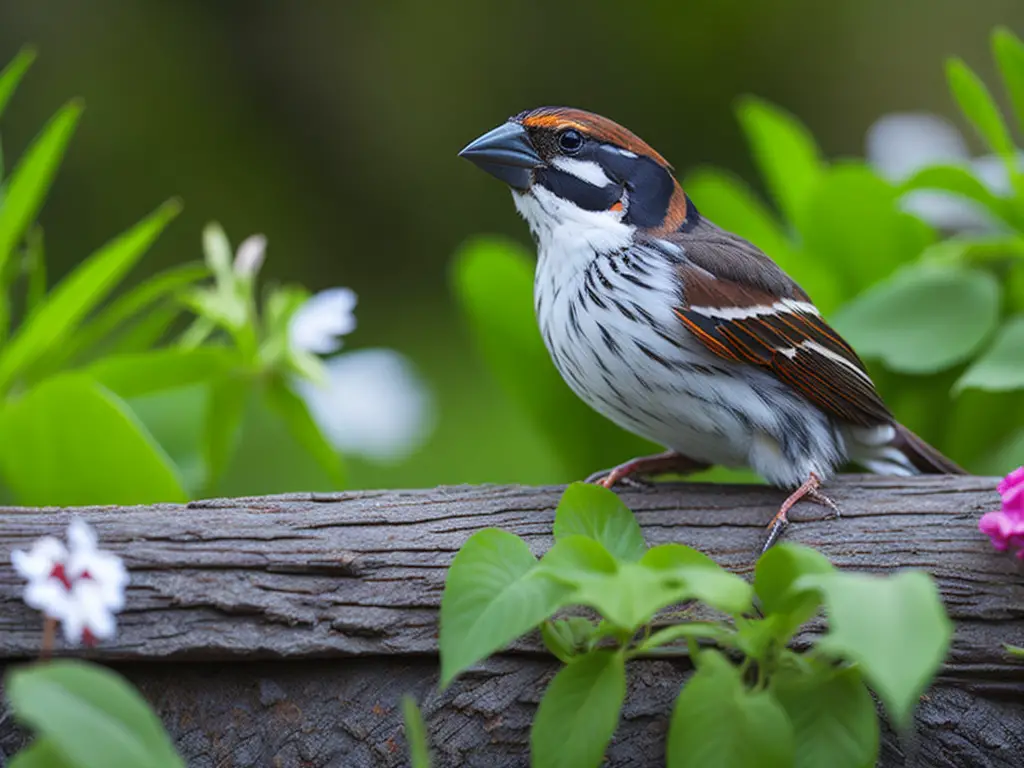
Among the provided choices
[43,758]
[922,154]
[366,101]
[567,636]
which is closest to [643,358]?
[567,636]

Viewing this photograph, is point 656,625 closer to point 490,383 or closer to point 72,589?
point 72,589

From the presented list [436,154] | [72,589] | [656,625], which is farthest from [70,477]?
[436,154]

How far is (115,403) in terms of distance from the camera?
212 cm

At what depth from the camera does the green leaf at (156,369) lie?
2391 millimetres

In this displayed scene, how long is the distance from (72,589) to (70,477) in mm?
937

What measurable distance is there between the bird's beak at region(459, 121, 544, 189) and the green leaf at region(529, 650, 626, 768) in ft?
3.23

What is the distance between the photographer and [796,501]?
207 cm

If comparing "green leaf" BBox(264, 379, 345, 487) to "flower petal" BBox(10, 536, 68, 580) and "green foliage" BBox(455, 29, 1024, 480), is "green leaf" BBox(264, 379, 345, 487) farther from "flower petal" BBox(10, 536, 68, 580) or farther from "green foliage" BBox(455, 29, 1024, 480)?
"flower petal" BBox(10, 536, 68, 580)

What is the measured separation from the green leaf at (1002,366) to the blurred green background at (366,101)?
10.0 feet

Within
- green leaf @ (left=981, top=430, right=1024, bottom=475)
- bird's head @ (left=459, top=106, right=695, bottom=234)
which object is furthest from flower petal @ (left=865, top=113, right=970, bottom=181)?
bird's head @ (left=459, top=106, right=695, bottom=234)

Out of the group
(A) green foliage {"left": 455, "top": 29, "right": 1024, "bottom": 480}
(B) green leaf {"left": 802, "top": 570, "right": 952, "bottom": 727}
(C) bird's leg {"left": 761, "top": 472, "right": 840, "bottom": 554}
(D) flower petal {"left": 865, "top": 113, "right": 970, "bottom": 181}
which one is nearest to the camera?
(B) green leaf {"left": 802, "top": 570, "right": 952, "bottom": 727}

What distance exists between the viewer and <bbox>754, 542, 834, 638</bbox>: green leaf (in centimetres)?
135

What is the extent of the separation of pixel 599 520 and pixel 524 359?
124 centimetres

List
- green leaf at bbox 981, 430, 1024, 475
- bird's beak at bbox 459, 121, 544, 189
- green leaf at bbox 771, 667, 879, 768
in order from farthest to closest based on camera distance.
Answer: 1. green leaf at bbox 981, 430, 1024, 475
2. bird's beak at bbox 459, 121, 544, 189
3. green leaf at bbox 771, 667, 879, 768
